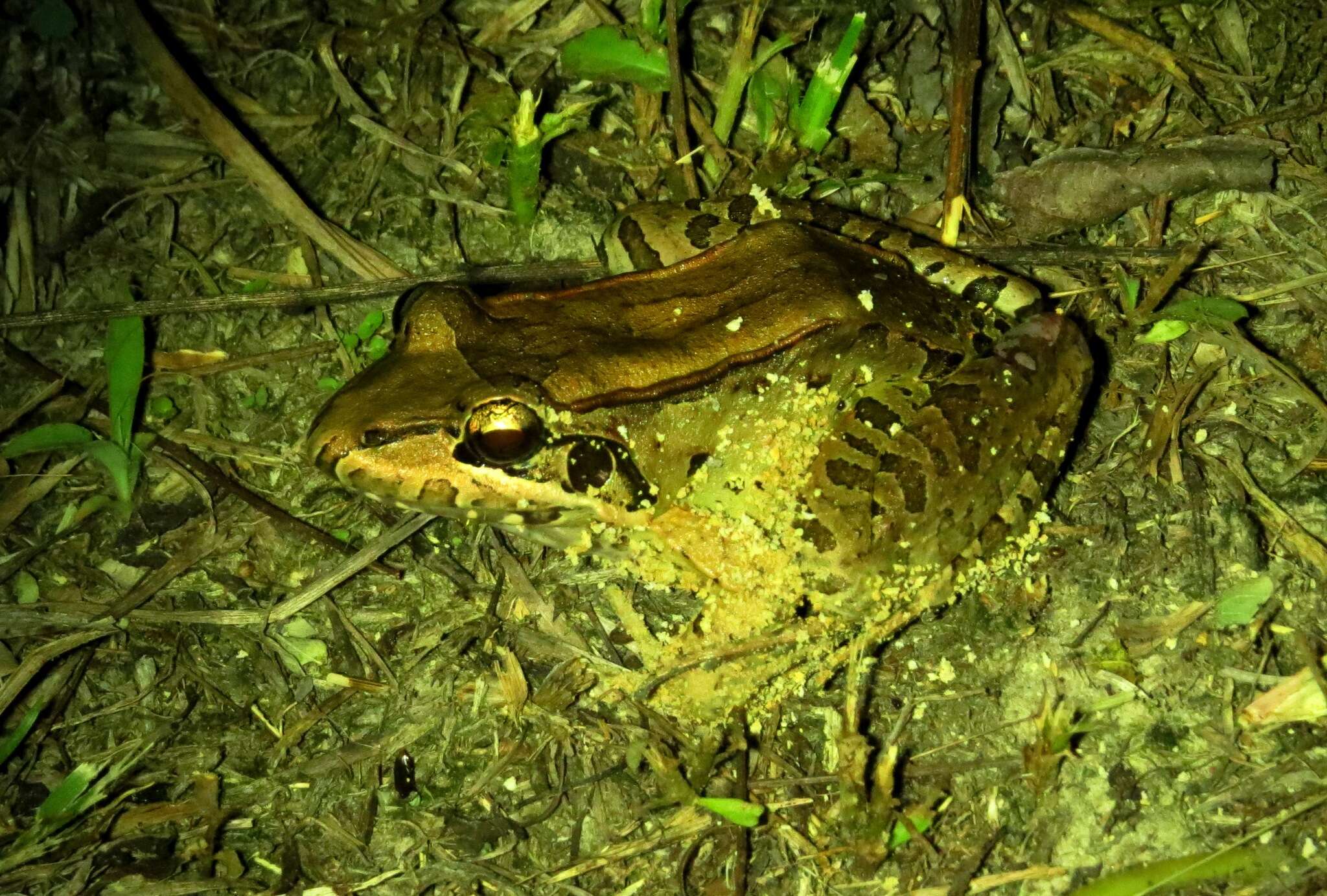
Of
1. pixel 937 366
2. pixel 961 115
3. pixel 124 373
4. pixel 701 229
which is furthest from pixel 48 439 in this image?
pixel 961 115

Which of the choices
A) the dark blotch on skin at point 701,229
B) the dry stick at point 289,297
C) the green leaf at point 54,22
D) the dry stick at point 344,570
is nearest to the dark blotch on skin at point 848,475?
the dark blotch on skin at point 701,229

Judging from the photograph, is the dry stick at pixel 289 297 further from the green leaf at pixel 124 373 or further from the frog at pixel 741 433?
the frog at pixel 741 433

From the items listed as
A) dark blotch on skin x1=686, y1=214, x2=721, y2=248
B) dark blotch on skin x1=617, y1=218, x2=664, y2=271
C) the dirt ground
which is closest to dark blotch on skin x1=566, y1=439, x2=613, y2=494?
the dirt ground

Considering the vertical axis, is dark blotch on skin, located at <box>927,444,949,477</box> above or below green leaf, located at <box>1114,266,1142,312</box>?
below

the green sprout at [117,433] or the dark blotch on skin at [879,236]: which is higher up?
the dark blotch on skin at [879,236]

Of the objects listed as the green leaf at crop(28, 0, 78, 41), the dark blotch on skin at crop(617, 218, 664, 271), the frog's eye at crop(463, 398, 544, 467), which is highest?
the green leaf at crop(28, 0, 78, 41)

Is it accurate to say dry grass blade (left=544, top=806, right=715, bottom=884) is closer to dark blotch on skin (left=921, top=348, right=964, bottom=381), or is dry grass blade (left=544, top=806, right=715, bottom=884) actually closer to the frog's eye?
the frog's eye

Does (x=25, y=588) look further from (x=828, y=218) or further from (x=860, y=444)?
(x=828, y=218)
